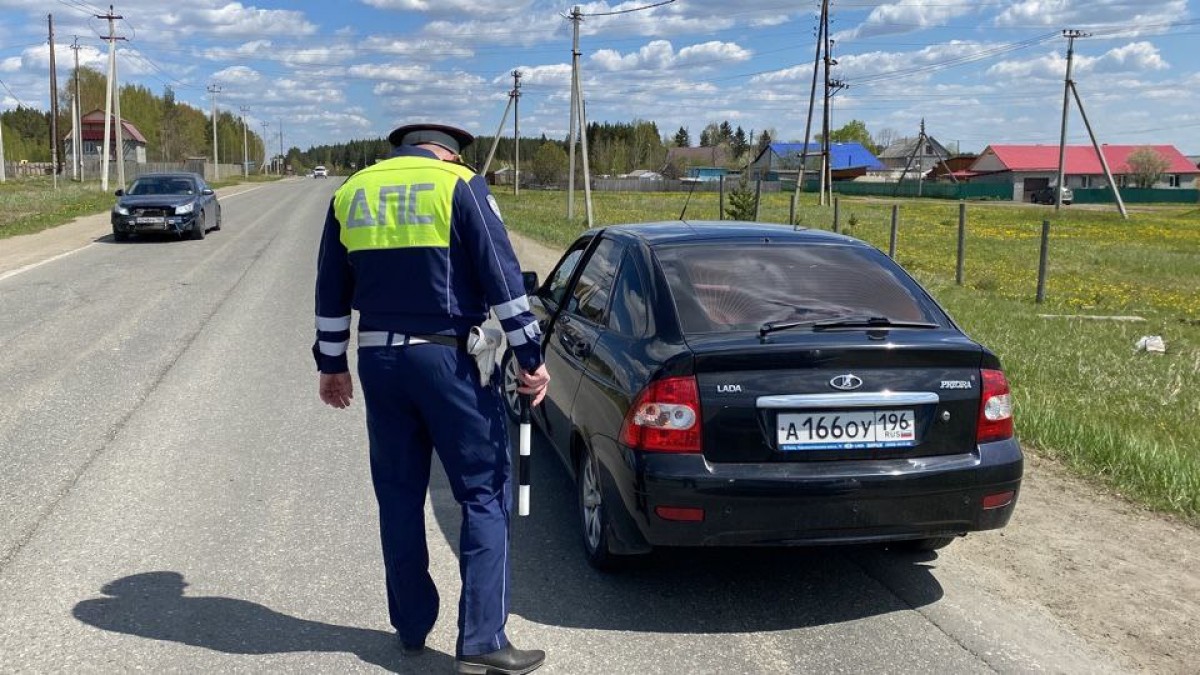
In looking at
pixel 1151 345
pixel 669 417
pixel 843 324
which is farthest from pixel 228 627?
pixel 1151 345

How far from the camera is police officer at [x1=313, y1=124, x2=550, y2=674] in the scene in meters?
3.17

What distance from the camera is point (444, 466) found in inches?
129

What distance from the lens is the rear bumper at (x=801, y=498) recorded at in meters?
3.64

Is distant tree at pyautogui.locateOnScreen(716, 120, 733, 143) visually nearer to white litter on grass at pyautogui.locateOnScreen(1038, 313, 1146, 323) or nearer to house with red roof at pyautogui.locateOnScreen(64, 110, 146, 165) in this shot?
house with red roof at pyautogui.locateOnScreen(64, 110, 146, 165)

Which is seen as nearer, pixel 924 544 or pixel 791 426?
pixel 791 426

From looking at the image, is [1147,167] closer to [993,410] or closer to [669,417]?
[993,410]

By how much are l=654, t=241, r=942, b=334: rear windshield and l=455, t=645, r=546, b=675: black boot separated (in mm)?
1383

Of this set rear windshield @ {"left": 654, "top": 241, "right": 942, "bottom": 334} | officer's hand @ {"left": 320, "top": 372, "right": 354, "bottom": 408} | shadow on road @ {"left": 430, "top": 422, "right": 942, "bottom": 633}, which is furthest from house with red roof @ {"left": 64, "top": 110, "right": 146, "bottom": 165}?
officer's hand @ {"left": 320, "top": 372, "right": 354, "bottom": 408}

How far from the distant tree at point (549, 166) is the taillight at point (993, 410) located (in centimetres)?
8772

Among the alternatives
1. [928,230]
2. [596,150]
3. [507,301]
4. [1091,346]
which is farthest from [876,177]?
[507,301]

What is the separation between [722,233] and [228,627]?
2.76 meters

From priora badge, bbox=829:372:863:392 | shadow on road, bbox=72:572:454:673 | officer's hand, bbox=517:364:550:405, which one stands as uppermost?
officer's hand, bbox=517:364:550:405

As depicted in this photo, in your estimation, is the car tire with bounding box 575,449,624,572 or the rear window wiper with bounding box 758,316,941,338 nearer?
the rear window wiper with bounding box 758,316,941,338

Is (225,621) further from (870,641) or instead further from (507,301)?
(870,641)
